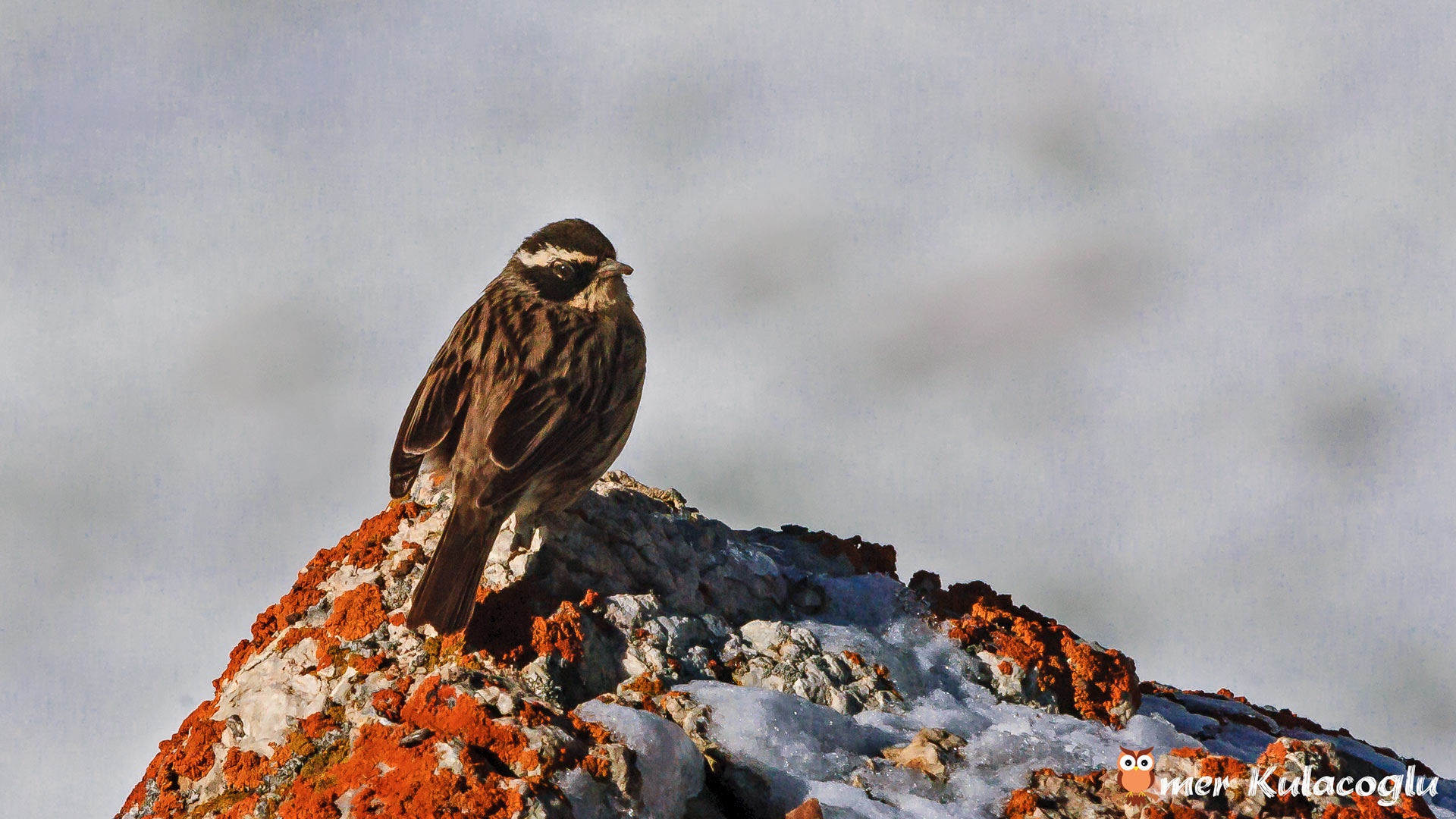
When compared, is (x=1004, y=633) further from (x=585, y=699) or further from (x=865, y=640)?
(x=585, y=699)

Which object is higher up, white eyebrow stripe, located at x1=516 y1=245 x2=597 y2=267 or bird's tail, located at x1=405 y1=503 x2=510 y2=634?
white eyebrow stripe, located at x1=516 y1=245 x2=597 y2=267

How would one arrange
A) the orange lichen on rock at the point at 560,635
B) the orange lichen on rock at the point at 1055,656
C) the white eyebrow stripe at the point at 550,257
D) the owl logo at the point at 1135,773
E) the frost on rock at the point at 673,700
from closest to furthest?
the frost on rock at the point at 673,700, the owl logo at the point at 1135,773, the orange lichen on rock at the point at 560,635, the orange lichen on rock at the point at 1055,656, the white eyebrow stripe at the point at 550,257

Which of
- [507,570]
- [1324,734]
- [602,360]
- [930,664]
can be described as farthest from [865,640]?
[1324,734]

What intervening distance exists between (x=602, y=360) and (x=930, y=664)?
6.97 ft

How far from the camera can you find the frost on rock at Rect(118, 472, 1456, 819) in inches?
163

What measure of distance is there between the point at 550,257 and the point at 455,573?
2532mm

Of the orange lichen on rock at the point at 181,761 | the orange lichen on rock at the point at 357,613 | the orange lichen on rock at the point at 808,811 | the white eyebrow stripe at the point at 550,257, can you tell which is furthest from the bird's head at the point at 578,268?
the orange lichen on rock at the point at 808,811

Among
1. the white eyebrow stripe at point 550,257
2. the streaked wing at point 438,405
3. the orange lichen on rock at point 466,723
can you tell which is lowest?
the orange lichen on rock at point 466,723

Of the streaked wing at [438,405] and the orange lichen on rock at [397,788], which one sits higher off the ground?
the streaked wing at [438,405]

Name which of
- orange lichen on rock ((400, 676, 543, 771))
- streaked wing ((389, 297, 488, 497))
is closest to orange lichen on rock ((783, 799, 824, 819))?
orange lichen on rock ((400, 676, 543, 771))

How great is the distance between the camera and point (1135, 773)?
4.37m

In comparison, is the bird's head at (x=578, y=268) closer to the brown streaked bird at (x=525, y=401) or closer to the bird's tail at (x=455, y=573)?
the brown streaked bird at (x=525, y=401)

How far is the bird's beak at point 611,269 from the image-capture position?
6.79m

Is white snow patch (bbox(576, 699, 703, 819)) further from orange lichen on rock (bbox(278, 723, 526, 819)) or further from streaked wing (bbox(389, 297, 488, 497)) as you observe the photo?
streaked wing (bbox(389, 297, 488, 497))
